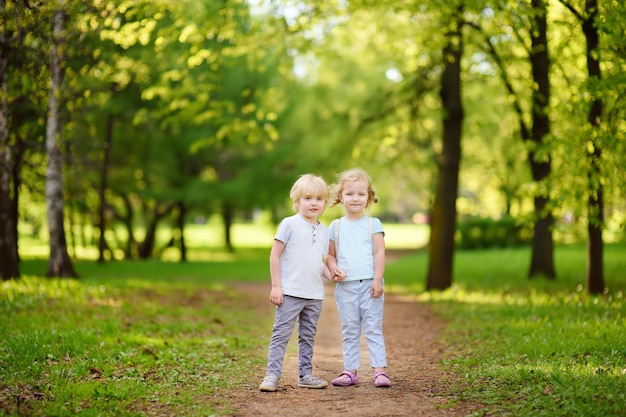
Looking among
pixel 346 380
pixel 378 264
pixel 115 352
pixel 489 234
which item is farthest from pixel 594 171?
pixel 489 234

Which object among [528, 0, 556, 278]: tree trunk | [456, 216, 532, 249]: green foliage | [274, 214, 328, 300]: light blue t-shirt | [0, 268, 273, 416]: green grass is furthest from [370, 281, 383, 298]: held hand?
[456, 216, 532, 249]: green foliage

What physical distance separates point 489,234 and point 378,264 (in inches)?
1014

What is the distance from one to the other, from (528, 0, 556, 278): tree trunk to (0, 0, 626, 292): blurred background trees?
34 mm

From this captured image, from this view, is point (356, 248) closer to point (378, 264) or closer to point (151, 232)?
point (378, 264)

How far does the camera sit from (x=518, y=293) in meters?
13.9

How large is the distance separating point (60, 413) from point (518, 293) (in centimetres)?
1070

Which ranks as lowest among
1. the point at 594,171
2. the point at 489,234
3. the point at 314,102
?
the point at 489,234

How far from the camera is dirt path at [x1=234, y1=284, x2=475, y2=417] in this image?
17.3 feet

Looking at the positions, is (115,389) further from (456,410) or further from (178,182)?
(178,182)

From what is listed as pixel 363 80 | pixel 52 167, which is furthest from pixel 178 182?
pixel 52 167

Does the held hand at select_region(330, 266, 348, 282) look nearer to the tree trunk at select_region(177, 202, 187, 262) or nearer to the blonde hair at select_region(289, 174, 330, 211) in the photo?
the blonde hair at select_region(289, 174, 330, 211)

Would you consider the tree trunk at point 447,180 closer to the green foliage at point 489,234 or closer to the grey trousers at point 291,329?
the grey trousers at point 291,329

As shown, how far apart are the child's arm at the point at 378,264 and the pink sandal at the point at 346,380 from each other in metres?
0.76

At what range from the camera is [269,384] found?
5.96 metres
